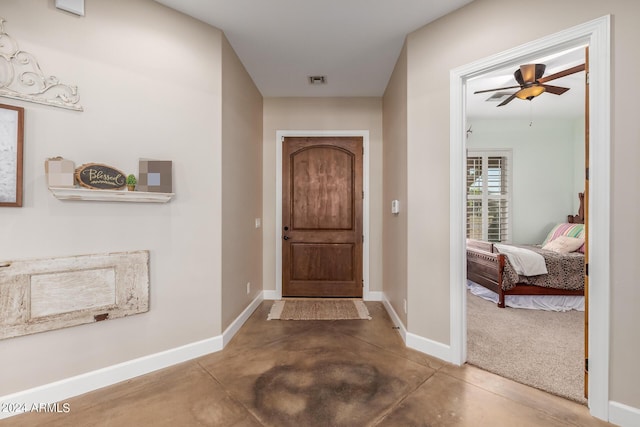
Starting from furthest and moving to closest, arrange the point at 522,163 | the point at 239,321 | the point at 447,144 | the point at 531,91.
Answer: the point at 522,163, the point at 531,91, the point at 239,321, the point at 447,144

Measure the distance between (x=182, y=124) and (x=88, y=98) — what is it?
0.55 metres

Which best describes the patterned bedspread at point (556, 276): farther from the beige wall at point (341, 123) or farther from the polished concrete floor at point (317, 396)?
the polished concrete floor at point (317, 396)

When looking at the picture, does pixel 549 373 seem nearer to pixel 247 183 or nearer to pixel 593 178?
pixel 593 178

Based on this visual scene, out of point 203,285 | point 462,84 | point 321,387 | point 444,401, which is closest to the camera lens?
point 444,401

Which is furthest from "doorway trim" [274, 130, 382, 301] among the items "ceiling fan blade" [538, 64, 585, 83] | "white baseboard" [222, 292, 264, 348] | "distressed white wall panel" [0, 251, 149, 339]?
"ceiling fan blade" [538, 64, 585, 83]

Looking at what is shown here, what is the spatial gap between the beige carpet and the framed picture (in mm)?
3220

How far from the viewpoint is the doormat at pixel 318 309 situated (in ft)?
9.60

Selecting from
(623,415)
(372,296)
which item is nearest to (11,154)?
(372,296)

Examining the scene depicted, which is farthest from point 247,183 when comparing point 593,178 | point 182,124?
point 593,178

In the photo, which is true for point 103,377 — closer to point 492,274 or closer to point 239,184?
point 239,184

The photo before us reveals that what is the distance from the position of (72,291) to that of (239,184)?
1.49m

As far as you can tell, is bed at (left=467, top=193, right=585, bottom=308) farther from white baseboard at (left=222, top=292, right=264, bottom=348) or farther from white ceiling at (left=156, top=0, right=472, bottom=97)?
white baseboard at (left=222, top=292, right=264, bottom=348)

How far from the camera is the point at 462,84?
6.54ft

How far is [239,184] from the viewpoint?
2.66 m
